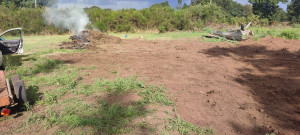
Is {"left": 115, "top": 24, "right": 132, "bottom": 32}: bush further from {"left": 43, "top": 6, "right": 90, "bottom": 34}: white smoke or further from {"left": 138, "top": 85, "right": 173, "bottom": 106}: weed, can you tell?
{"left": 138, "top": 85, "right": 173, "bottom": 106}: weed

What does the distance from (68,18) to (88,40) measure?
547 centimetres

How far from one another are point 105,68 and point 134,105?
8.46ft

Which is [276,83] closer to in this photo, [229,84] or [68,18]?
[229,84]

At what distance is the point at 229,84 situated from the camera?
14.2 ft

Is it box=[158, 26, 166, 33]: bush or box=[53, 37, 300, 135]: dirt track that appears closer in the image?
box=[53, 37, 300, 135]: dirt track

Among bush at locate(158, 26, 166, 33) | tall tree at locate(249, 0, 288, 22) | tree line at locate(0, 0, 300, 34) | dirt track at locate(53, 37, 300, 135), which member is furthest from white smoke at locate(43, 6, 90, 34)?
tall tree at locate(249, 0, 288, 22)

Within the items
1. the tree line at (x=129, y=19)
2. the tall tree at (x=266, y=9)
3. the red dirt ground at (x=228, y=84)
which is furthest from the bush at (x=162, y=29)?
the tall tree at (x=266, y=9)

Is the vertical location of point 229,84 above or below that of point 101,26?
below

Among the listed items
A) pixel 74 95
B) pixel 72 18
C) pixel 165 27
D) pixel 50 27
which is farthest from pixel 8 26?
pixel 74 95

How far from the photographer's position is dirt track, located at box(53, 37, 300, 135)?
2844 millimetres

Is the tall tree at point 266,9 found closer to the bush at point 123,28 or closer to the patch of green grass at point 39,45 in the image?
the bush at point 123,28

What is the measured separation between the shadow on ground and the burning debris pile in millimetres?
5675

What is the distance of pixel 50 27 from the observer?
15414mm

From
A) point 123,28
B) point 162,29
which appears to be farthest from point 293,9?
point 123,28
